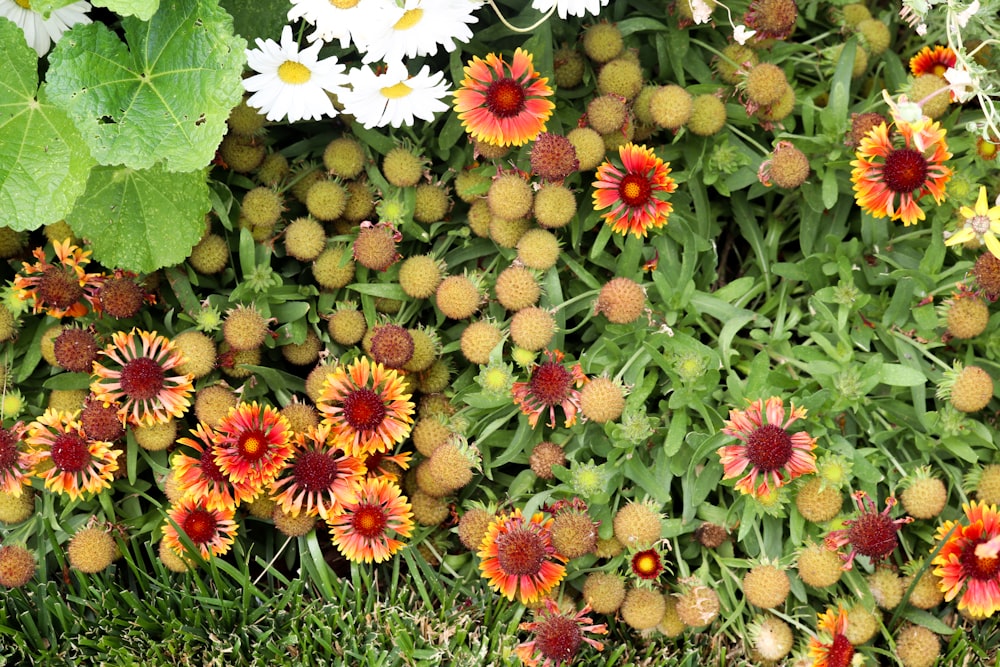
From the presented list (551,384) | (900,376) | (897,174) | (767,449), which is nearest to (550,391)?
(551,384)

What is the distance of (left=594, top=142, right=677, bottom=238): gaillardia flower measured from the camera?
6.08 ft

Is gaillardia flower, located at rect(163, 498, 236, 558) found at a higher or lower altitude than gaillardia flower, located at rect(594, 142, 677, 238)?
lower

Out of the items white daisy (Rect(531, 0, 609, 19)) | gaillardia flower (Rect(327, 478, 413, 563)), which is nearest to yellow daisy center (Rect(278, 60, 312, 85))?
white daisy (Rect(531, 0, 609, 19))

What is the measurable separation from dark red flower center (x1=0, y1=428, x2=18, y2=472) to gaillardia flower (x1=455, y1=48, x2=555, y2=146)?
3.49 feet

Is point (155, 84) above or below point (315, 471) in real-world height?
above

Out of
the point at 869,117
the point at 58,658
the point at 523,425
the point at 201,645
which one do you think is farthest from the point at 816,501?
the point at 58,658

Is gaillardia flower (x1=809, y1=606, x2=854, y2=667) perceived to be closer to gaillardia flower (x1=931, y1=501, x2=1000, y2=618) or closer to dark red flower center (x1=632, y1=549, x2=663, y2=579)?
gaillardia flower (x1=931, y1=501, x2=1000, y2=618)

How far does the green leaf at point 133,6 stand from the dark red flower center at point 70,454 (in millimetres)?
801

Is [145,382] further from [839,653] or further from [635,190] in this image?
[839,653]

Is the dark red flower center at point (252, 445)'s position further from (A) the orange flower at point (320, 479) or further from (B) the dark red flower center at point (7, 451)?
(B) the dark red flower center at point (7, 451)

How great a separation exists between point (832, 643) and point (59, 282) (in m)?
1.66

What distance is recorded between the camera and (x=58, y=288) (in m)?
1.92

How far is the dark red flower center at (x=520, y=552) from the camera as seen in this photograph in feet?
5.95

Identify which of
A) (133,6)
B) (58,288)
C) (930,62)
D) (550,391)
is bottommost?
(550,391)
